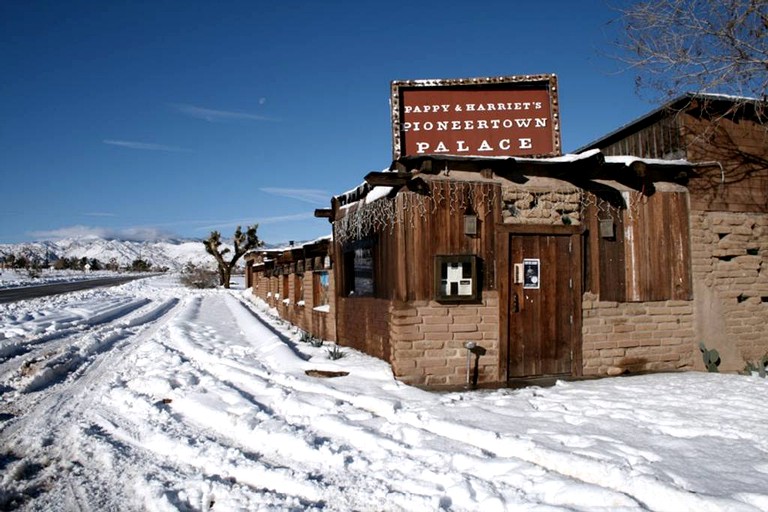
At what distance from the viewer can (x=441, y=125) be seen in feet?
27.3

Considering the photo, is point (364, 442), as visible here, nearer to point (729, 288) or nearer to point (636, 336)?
point (636, 336)

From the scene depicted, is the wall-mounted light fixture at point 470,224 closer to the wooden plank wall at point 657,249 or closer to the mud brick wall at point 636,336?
the mud brick wall at point 636,336

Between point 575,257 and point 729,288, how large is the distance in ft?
8.87

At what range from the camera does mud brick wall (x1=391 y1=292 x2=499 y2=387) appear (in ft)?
22.9

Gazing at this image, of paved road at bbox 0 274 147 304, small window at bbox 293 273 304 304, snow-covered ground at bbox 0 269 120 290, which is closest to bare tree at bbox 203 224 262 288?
paved road at bbox 0 274 147 304

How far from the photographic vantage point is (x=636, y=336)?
25.5 ft

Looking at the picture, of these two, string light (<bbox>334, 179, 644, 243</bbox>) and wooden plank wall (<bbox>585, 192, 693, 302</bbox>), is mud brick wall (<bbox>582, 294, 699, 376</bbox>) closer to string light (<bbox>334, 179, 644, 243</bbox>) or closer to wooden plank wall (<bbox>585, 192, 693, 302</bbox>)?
wooden plank wall (<bbox>585, 192, 693, 302</bbox>)

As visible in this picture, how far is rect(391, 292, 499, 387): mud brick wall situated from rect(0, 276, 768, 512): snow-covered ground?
0.39m

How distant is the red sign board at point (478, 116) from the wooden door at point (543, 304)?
64.0 inches

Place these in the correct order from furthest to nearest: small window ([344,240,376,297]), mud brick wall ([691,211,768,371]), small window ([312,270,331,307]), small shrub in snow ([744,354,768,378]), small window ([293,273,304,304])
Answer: small window ([293,273,304,304])
small window ([312,270,331,307])
small window ([344,240,376,297])
mud brick wall ([691,211,768,371])
small shrub in snow ([744,354,768,378])

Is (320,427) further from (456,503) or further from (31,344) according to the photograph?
(31,344)

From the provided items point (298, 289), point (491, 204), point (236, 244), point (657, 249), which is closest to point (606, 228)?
point (657, 249)

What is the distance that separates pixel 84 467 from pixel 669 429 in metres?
5.22

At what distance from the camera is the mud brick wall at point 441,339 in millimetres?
6980
